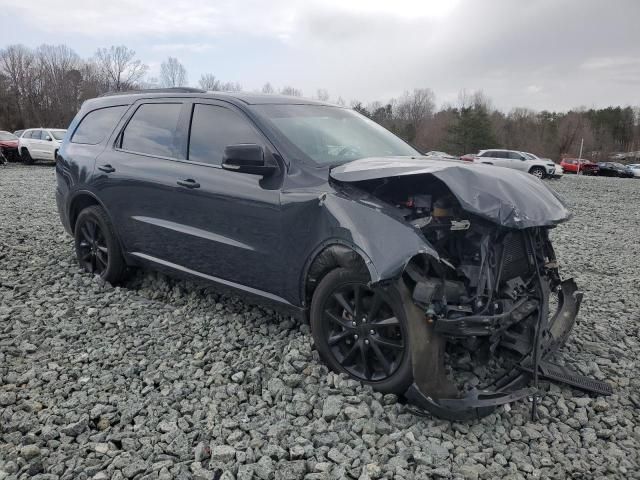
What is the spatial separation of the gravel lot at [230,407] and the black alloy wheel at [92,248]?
37 cm

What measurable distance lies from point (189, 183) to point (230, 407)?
1.77 m

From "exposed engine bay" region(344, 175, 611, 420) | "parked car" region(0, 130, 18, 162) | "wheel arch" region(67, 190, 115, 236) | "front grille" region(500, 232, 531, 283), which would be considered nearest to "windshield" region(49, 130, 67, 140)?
"parked car" region(0, 130, 18, 162)

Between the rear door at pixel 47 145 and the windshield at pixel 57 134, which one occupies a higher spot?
the windshield at pixel 57 134

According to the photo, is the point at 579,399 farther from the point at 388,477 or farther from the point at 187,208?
the point at 187,208

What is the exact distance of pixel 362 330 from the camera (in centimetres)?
302

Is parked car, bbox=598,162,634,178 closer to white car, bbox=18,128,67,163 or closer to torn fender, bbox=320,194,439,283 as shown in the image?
white car, bbox=18,128,67,163

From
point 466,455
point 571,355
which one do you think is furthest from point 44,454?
point 571,355

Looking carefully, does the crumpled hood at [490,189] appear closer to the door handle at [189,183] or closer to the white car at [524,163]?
the door handle at [189,183]

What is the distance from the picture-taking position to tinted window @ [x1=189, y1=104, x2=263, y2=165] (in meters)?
3.73

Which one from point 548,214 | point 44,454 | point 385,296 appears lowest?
point 44,454

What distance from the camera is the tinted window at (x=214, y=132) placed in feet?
12.2

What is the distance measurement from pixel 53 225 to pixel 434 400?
22.2 ft

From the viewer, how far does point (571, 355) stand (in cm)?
373

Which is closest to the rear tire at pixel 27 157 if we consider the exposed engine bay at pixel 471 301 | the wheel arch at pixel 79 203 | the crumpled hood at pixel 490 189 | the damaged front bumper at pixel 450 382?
the wheel arch at pixel 79 203
